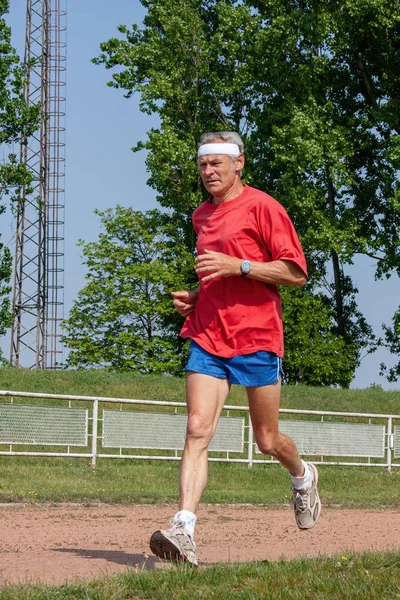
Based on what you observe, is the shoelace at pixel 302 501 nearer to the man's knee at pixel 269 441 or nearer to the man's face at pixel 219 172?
the man's knee at pixel 269 441

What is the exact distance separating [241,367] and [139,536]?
2672mm

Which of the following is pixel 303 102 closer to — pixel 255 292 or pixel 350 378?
pixel 350 378

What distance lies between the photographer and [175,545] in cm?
561

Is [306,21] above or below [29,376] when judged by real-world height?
above

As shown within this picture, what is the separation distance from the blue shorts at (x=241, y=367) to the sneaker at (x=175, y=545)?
964 mm

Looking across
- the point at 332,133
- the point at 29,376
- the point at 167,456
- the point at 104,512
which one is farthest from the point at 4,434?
the point at 332,133

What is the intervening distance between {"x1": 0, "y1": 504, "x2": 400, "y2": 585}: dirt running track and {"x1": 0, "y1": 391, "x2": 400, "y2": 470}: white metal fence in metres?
6.21

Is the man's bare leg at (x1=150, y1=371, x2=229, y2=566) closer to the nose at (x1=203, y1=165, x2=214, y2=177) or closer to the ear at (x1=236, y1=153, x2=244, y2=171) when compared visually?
the nose at (x1=203, y1=165, x2=214, y2=177)

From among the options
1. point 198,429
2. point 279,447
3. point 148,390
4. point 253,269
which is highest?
point 253,269

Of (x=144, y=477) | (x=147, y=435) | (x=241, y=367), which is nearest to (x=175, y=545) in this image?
(x=241, y=367)

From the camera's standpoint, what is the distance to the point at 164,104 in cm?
4131

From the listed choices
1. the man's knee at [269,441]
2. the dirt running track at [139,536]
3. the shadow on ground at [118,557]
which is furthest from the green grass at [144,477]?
the man's knee at [269,441]

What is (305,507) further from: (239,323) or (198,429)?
(239,323)

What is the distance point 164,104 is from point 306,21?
678 centimetres
